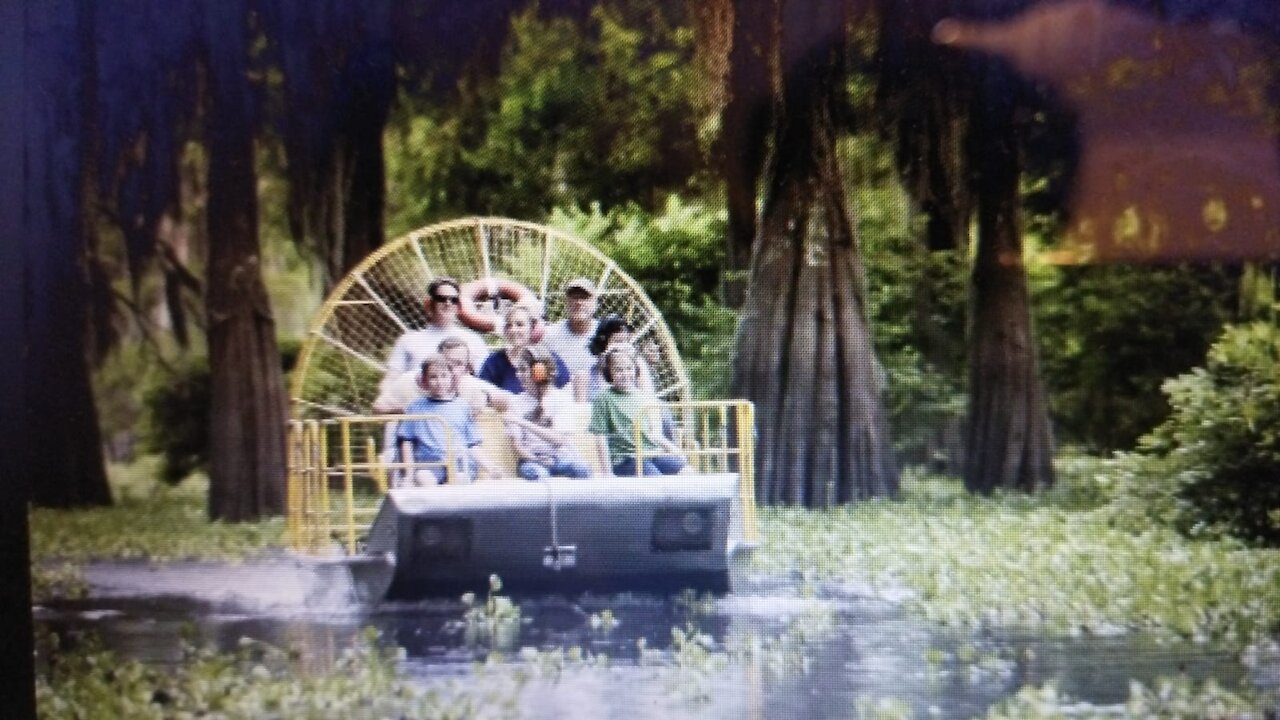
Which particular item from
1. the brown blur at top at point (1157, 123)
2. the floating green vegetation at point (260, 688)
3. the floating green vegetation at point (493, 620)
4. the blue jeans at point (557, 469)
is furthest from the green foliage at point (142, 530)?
the brown blur at top at point (1157, 123)

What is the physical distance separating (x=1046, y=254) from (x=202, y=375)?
6.66 ft

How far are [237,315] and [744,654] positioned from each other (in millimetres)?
1457

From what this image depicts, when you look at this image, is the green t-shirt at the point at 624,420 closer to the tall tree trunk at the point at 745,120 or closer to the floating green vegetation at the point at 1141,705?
the tall tree trunk at the point at 745,120

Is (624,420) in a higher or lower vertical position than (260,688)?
higher

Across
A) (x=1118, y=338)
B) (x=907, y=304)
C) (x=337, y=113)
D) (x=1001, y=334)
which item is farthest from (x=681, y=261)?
(x=1118, y=338)

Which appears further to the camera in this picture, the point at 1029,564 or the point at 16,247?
the point at 16,247

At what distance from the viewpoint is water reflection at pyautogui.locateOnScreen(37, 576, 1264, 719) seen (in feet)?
12.0

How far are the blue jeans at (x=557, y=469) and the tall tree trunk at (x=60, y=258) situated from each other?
3.32ft

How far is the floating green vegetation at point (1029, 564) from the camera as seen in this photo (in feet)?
12.1

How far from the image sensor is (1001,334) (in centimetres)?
369

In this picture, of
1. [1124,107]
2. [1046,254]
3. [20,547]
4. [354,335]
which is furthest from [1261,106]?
[20,547]

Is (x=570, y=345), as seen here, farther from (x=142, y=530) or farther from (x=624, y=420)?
(x=142, y=530)

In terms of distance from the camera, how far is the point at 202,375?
3809 millimetres

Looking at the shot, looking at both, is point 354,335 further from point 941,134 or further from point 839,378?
point 941,134
